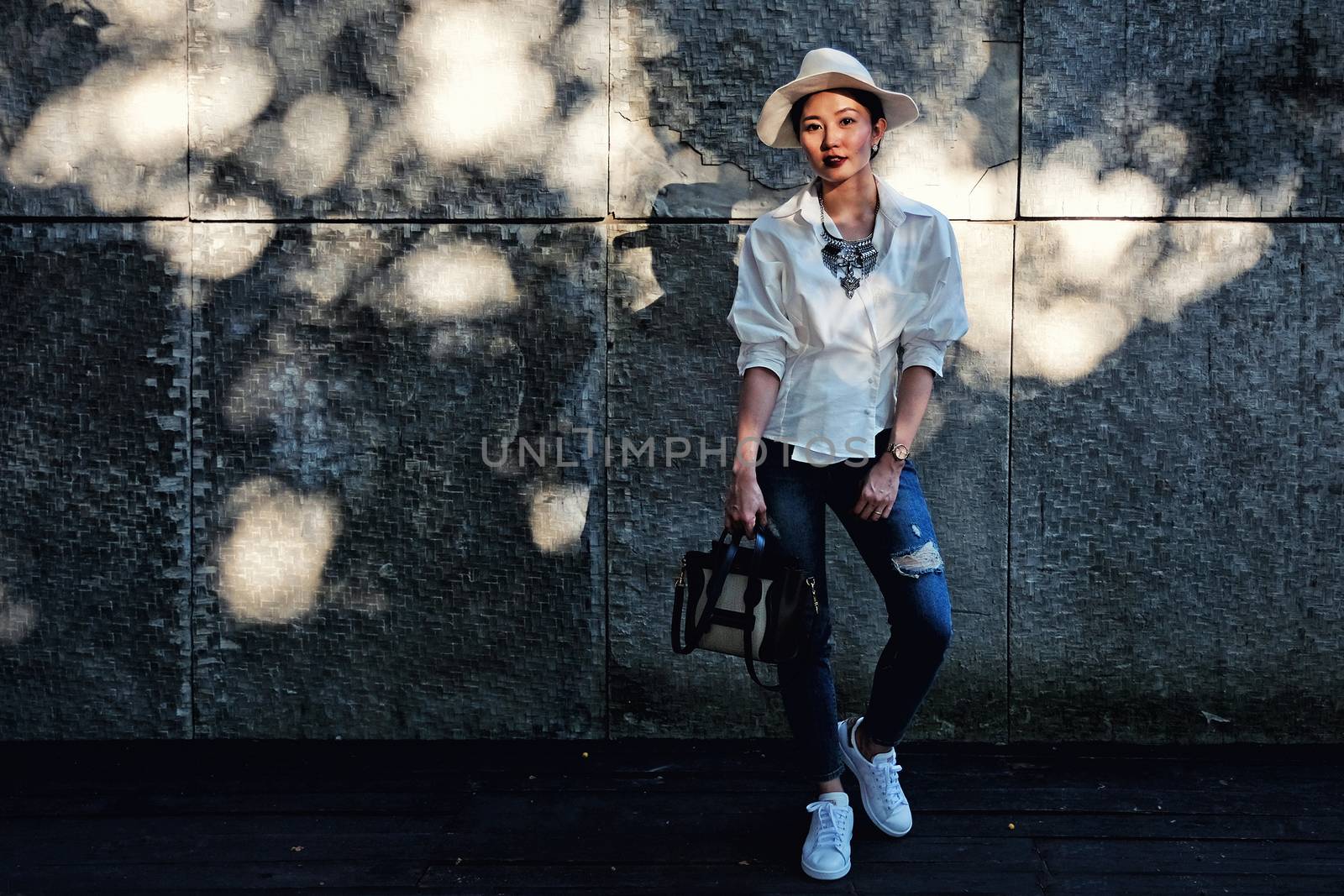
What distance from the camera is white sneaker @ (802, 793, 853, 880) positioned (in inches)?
103

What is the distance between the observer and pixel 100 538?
11.6ft

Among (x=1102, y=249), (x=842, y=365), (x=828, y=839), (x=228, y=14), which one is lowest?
(x=828, y=839)

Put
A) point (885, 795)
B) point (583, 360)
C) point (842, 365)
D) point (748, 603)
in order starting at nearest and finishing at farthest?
point (748, 603) → point (842, 365) → point (885, 795) → point (583, 360)

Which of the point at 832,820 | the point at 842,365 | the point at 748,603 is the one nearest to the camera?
the point at 748,603

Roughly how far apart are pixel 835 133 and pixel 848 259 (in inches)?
12.1

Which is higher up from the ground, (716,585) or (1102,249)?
(1102,249)

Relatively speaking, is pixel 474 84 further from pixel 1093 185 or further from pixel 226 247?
pixel 1093 185

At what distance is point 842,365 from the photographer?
256 centimetres

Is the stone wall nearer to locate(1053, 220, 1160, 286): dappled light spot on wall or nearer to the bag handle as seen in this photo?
locate(1053, 220, 1160, 286): dappled light spot on wall

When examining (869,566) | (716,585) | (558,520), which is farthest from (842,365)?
(558,520)

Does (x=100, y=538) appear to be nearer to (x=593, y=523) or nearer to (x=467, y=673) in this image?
(x=467, y=673)

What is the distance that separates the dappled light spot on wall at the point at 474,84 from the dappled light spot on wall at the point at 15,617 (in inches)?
83.2

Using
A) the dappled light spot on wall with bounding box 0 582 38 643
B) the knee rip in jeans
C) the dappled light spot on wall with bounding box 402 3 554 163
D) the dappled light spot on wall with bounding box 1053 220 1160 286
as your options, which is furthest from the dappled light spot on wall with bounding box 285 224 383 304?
the dappled light spot on wall with bounding box 1053 220 1160 286
